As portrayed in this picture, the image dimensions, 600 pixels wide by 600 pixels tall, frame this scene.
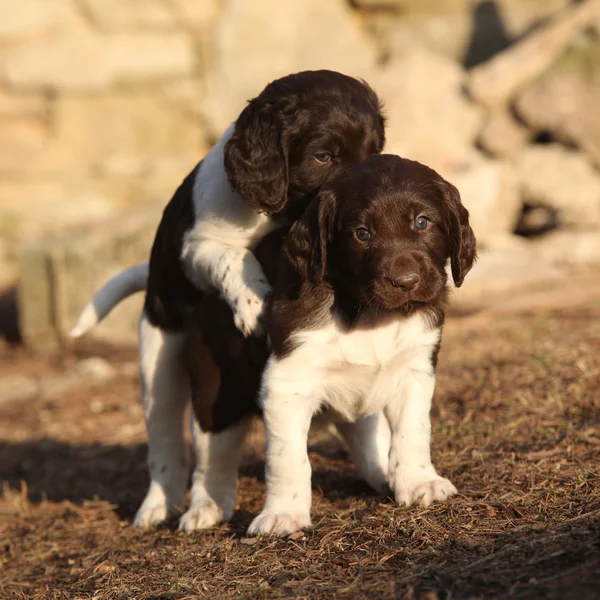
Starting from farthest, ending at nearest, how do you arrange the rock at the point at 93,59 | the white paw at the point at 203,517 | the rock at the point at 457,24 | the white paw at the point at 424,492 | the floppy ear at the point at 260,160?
1. the rock at the point at 93,59
2. the rock at the point at 457,24
3. the white paw at the point at 203,517
4. the floppy ear at the point at 260,160
5. the white paw at the point at 424,492

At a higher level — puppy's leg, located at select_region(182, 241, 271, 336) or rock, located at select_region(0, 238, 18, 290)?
puppy's leg, located at select_region(182, 241, 271, 336)

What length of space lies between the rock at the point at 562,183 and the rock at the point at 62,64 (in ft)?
20.0

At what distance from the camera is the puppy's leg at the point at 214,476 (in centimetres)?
449

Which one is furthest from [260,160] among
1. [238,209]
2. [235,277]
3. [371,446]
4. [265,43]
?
[265,43]

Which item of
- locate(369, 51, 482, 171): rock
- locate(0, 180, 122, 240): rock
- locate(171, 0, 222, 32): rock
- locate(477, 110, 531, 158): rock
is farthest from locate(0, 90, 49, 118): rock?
locate(477, 110, 531, 158): rock

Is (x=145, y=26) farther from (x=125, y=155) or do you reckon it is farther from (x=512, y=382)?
(x=512, y=382)

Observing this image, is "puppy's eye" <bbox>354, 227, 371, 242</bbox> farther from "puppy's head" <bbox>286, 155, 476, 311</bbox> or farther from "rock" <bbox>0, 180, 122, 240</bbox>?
"rock" <bbox>0, 180, 122, 240</bbox>

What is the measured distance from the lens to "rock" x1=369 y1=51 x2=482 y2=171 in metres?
11.7

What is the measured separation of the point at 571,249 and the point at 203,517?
6693 mm

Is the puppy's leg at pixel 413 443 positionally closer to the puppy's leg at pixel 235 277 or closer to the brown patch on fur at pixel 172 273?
the puppy's leg at pixel 235 277

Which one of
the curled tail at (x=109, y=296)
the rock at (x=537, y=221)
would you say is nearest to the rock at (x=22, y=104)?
the rock at (x=537, y=221)

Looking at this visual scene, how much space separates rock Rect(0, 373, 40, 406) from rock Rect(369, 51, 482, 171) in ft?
15.4

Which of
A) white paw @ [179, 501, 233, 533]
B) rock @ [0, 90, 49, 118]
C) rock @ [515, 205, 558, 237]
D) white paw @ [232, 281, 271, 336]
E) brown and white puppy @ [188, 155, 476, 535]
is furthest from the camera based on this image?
rock @ [0, 90, 49, 118]

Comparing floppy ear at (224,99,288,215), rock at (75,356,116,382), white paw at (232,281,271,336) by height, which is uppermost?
floppy ear at (224,99,288,215)
